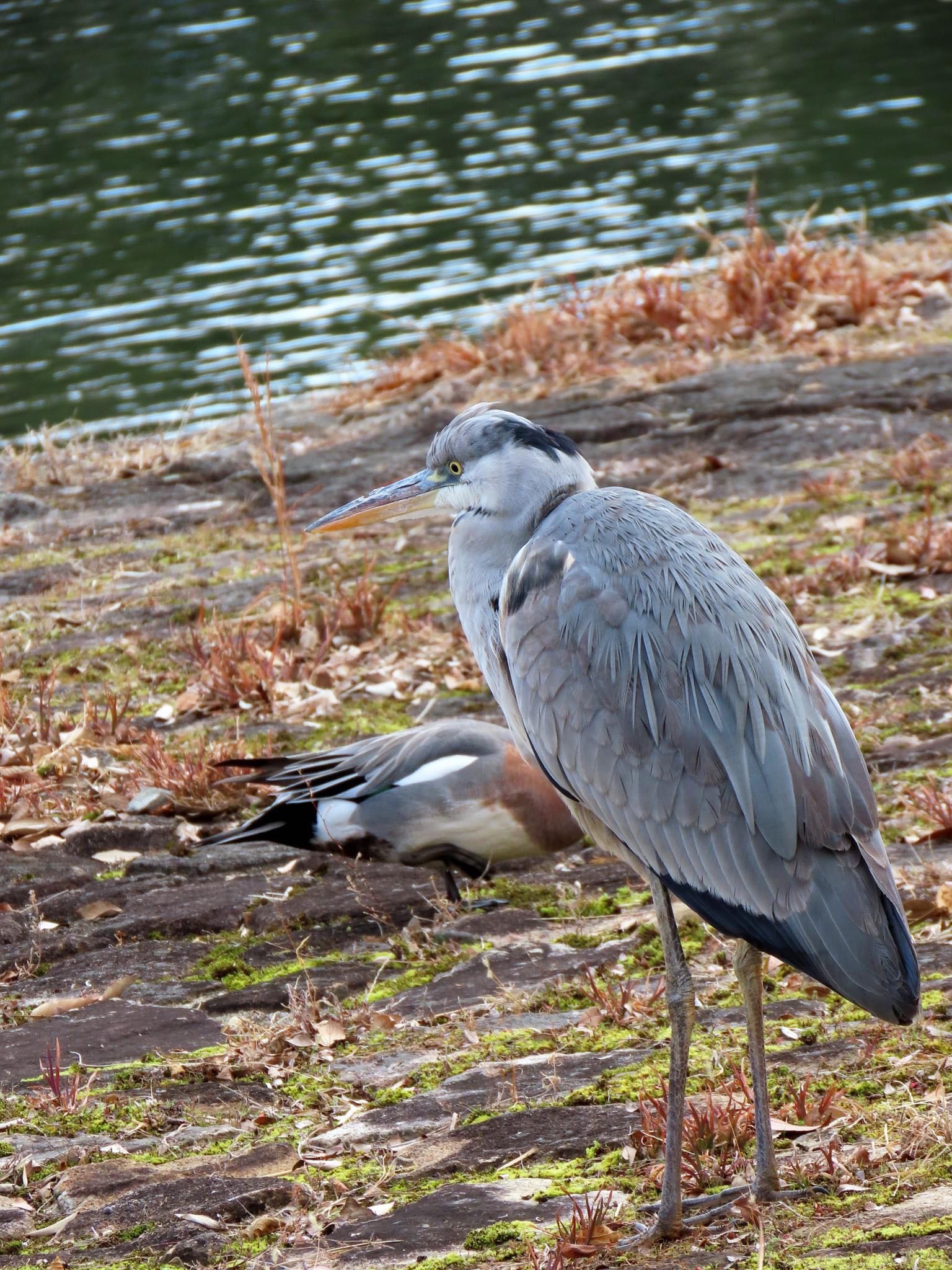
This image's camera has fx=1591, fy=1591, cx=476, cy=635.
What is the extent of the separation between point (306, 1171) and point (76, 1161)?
0.60 meters

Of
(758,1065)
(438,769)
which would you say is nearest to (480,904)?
(438,769)

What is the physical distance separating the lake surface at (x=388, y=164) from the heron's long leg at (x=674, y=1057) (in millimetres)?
10348

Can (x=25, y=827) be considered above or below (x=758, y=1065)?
below

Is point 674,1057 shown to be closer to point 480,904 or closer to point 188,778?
point 480,904

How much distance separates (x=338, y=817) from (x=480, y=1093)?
169 cm

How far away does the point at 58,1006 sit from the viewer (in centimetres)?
479

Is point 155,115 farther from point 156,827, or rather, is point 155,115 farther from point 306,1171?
point 306,1171

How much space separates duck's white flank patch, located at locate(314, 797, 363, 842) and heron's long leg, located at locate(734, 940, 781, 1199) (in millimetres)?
2257

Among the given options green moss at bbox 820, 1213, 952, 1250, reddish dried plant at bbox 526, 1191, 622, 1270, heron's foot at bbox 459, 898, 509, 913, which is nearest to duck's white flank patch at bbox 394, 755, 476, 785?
heron's foot at bbox 459, 898, 509, 913

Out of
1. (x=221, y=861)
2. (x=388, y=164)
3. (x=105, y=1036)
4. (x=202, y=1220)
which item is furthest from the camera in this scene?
(x=388, y=164)

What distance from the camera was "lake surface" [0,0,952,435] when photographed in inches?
642

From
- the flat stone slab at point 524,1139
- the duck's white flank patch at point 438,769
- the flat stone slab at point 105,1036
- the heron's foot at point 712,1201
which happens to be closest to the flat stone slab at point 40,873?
the flat stone slab at point 105,1036

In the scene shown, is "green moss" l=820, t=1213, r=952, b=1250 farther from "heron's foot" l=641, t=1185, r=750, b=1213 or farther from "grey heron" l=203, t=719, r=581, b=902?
"grey heron" l=203, t=719, r=581, b=902

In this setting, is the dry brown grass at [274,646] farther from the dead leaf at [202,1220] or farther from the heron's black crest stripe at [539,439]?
the dead leaf at [202,1220]
